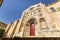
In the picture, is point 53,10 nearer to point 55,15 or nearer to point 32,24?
point 55,15

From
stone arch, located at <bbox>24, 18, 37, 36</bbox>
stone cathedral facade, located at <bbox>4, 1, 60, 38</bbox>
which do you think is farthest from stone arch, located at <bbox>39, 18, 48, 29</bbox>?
stone arch, located at <bbox>24, 18, 37, 36</bbox>

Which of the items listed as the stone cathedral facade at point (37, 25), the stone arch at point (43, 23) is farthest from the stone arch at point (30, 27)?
the stone arch at point (43, 23)

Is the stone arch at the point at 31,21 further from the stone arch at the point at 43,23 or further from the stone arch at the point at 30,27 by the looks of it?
the stone arch at the point at 43,23

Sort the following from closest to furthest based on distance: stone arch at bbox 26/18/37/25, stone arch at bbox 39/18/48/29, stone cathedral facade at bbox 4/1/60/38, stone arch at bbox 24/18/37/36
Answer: stone cathedral facade at bbox 4/1/60/38, stone arch at bbox 39/18/48/29, stone arch at bbox 24/18/37/36, stone arch at bbox 26/18/37/25

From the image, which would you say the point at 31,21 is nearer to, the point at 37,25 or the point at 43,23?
the point at 37,25

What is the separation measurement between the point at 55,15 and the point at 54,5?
539 centimetres

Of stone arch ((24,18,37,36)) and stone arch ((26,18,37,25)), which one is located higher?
stone arch ((26,18,37,25))

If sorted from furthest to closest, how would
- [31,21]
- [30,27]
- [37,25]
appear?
[31,21], [30,27], [37,25]

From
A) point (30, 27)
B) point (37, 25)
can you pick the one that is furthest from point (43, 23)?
point (30, 27)

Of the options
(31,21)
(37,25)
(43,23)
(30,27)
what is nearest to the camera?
(43,23)

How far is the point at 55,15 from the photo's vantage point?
24234 mm

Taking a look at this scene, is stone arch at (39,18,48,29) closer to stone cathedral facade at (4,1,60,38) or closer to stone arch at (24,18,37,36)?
stone cathedral facade at (4,1,60,38)

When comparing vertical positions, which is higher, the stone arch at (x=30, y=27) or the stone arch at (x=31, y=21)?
the stone arch at (x=31, y=21)

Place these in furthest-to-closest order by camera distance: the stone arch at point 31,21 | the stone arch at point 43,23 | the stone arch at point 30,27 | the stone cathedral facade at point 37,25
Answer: the stone arch at point 31,21 → the stone arch at point 30,27 → the stone arch at point 43,23 → the stone cathedral facade at point 37,25
